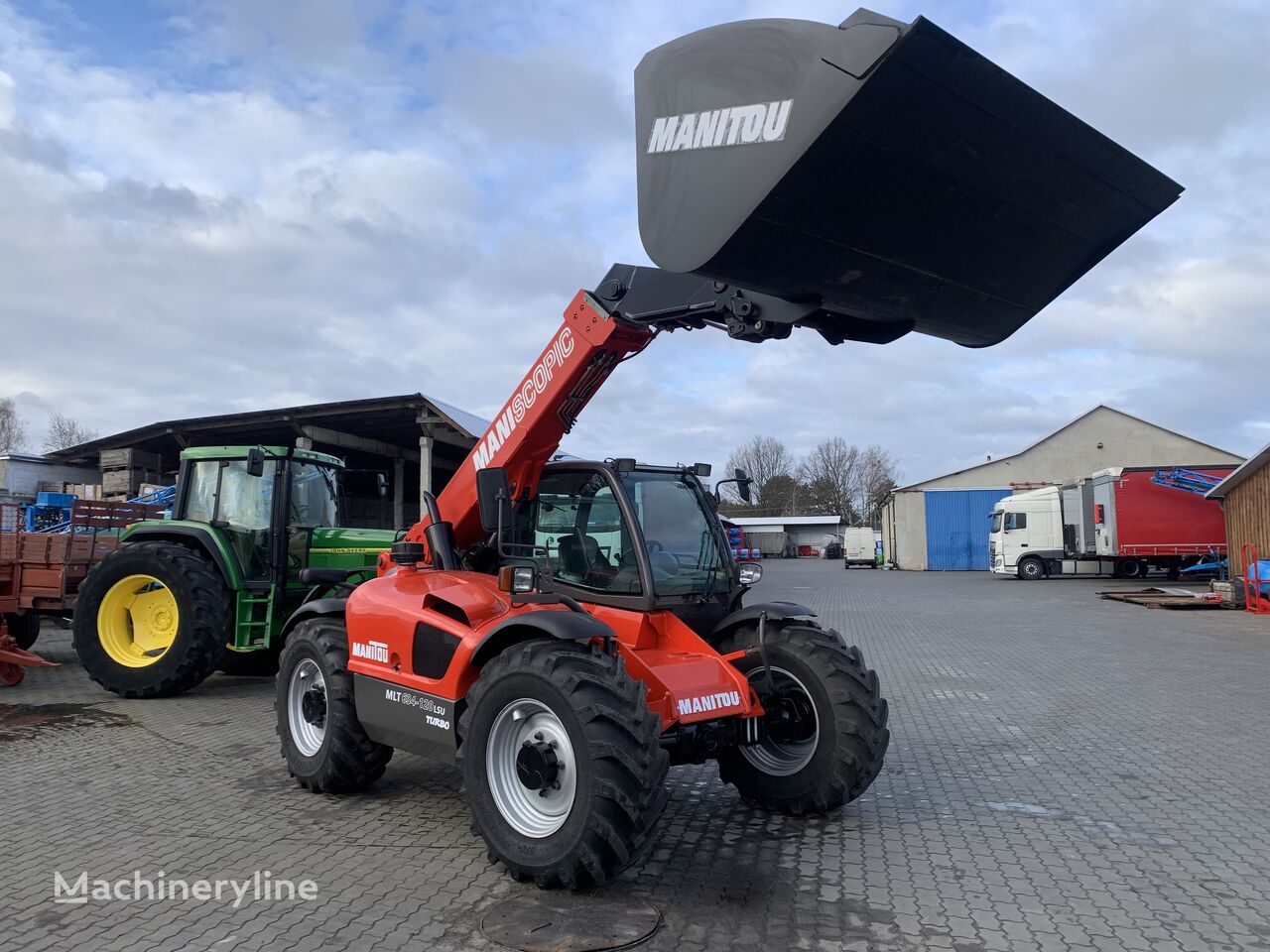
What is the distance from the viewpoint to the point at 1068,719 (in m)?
8.15

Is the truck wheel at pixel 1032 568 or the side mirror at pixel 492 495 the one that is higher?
the side mirror at pixel 492 495

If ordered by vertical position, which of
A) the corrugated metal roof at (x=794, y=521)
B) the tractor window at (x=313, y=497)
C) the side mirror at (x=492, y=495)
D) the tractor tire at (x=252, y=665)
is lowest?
the tractor tire at (x=252, y=665)

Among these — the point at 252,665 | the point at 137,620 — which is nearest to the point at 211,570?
the point at 137,620

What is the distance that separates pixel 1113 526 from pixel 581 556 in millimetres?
26555

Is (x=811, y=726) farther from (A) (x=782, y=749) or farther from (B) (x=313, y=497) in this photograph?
(B) (x=313, y=497)

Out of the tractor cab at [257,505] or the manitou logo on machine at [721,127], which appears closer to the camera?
the manitou logo on machine at [721,127]

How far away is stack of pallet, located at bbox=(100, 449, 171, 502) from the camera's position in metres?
19.3

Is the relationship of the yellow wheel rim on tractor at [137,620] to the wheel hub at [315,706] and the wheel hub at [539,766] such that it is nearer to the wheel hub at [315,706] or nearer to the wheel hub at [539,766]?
the wheel hub at [315,706]

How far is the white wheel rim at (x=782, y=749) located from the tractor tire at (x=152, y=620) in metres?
5.88

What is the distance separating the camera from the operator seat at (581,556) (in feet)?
16.8

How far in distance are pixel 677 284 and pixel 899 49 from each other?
73.4 inches

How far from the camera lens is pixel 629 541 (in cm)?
501

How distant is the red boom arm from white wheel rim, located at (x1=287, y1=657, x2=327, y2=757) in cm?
132

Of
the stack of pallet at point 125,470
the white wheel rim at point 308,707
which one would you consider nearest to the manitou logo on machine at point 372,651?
the white wheel rim at point 308,707
